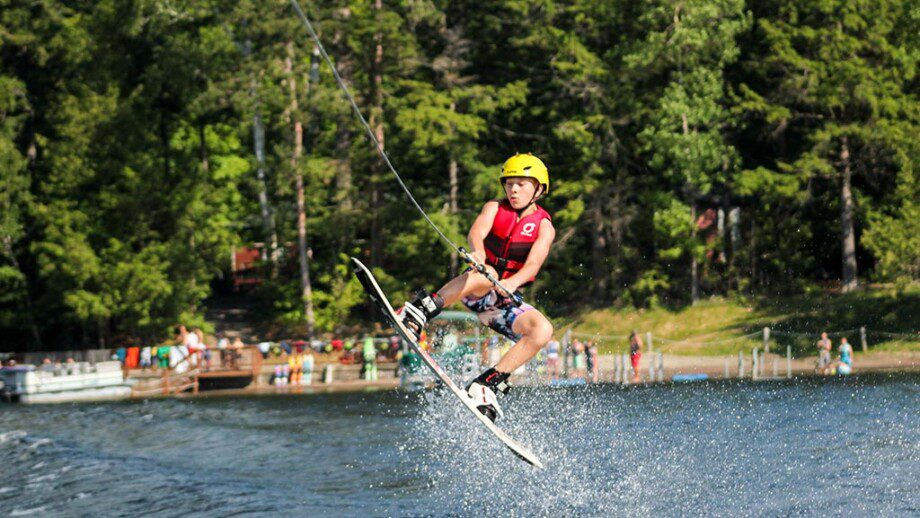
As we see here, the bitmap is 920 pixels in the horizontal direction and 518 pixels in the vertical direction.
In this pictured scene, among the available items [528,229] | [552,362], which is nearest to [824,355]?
[552,362]

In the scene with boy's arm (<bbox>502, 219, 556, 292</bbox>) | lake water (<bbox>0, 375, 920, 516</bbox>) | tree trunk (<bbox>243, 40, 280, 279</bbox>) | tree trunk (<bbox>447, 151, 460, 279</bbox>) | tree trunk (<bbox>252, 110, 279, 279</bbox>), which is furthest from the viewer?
tree trunk (<bbox>252, 110, 279, 279</bbox>)

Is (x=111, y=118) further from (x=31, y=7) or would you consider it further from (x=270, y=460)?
(x=270, y=460)

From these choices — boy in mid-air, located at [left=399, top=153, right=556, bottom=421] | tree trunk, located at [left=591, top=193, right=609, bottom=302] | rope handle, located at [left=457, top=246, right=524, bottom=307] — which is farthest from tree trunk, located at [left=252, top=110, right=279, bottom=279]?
rope handle, located at [left=457, top=246, right=524, bottom=307]

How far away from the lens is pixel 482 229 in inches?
515

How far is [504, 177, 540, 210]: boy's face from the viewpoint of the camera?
13023mm

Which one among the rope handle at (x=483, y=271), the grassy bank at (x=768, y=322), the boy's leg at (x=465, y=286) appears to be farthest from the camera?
the grassy bank at (x=768, y=322)

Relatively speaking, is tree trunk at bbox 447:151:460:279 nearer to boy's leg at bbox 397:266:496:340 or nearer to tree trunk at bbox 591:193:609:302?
tree trunk at bbox 591:193:609:302

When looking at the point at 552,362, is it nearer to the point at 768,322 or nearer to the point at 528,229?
the point at 768,322

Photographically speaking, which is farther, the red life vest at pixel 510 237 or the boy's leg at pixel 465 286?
the boy's leg at pixel 465 286

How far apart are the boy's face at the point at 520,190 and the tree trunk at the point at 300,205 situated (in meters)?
32.7

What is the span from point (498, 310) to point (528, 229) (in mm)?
983

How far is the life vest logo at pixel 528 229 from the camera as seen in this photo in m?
13.1

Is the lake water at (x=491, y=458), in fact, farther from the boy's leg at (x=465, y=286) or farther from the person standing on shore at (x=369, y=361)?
the person standing on shore at (x=369, y=361)

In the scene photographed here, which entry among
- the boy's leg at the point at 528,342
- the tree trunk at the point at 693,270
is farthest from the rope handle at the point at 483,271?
the tree trunk at the point at 693,270
